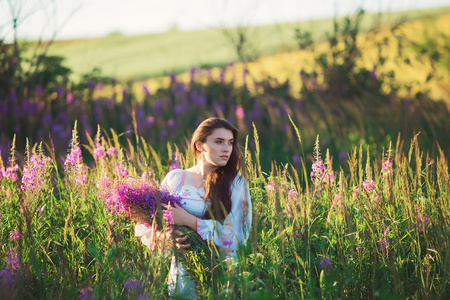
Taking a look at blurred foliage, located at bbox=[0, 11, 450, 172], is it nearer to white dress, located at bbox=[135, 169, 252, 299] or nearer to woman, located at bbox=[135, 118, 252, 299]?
woman, located at bbox=[135, 118, 252, 299]

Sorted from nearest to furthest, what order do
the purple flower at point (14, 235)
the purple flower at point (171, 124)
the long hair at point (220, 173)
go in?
the long hair at point (220, 173) < the purple flower at point (14, 235) < the purple flower at point (171, 124)

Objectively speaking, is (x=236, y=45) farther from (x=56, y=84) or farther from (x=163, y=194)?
(x=163, y=194)

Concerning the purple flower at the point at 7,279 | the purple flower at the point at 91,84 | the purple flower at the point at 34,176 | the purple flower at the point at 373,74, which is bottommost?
the purple flower at the point at 7,279

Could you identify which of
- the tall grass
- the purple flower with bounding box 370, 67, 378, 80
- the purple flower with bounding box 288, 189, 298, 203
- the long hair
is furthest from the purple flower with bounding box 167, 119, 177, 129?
the purple flower with bounding box 288, 189, 298, 203

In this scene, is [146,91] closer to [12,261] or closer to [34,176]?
[34,176]

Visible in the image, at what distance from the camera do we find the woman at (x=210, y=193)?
2.63 metres

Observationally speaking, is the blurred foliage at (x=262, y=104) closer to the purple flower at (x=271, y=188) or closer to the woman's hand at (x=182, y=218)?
the purple flower at (x=271, y=188)

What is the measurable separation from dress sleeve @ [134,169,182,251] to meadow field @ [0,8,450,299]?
8cm

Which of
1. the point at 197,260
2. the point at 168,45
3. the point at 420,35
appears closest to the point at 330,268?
the point at 197,260

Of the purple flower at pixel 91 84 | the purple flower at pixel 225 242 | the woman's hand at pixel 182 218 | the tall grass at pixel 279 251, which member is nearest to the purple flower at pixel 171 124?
the purple flower at pixel 91 84

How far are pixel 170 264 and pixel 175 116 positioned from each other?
4.95m

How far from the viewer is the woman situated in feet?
8.62

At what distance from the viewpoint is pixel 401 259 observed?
297cm

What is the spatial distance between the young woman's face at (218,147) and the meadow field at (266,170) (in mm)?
203
